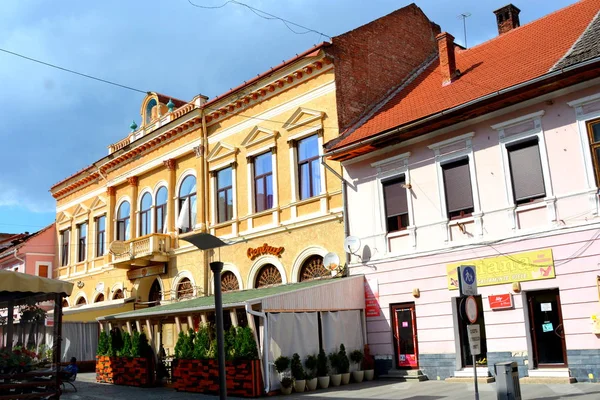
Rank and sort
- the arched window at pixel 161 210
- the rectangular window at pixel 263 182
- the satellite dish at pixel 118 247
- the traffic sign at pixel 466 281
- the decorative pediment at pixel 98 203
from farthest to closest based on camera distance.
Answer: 1. the decorative pediment at pixel 98 203
2. the satellite dish at pixel 118 247
3. the arched window at pixel 161 210
4. the rectangular window at pixel 263 182
5. the traffic sign at pixel 466 281

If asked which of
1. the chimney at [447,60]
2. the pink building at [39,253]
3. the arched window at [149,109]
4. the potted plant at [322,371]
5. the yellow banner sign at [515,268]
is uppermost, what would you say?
the arched window at [149,109]

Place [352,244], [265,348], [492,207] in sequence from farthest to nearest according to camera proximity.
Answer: [352,244] < [492,207] < [265,348]

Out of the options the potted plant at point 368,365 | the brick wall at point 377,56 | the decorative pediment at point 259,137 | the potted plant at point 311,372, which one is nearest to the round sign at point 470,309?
the potted plant at point 311,372

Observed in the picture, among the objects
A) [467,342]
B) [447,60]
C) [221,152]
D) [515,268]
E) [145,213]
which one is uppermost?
[447,60]

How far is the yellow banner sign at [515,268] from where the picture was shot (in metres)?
14.2

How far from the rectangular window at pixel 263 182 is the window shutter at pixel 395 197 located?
5.14 meters

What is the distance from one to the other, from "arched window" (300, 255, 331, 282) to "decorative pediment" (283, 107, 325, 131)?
14.3 feet

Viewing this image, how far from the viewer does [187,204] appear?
2455 centimetres

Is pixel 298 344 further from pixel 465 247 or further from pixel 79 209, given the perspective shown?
pixel 79 209

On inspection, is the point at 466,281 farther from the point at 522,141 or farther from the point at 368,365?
the point at 368,365

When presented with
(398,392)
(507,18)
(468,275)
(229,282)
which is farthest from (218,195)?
(468,275)

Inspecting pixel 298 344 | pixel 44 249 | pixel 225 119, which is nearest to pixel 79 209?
pixel 44 249

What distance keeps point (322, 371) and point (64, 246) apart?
23698 mm

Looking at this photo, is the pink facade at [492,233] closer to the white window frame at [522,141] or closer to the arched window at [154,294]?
the white window frame at [522,141]
